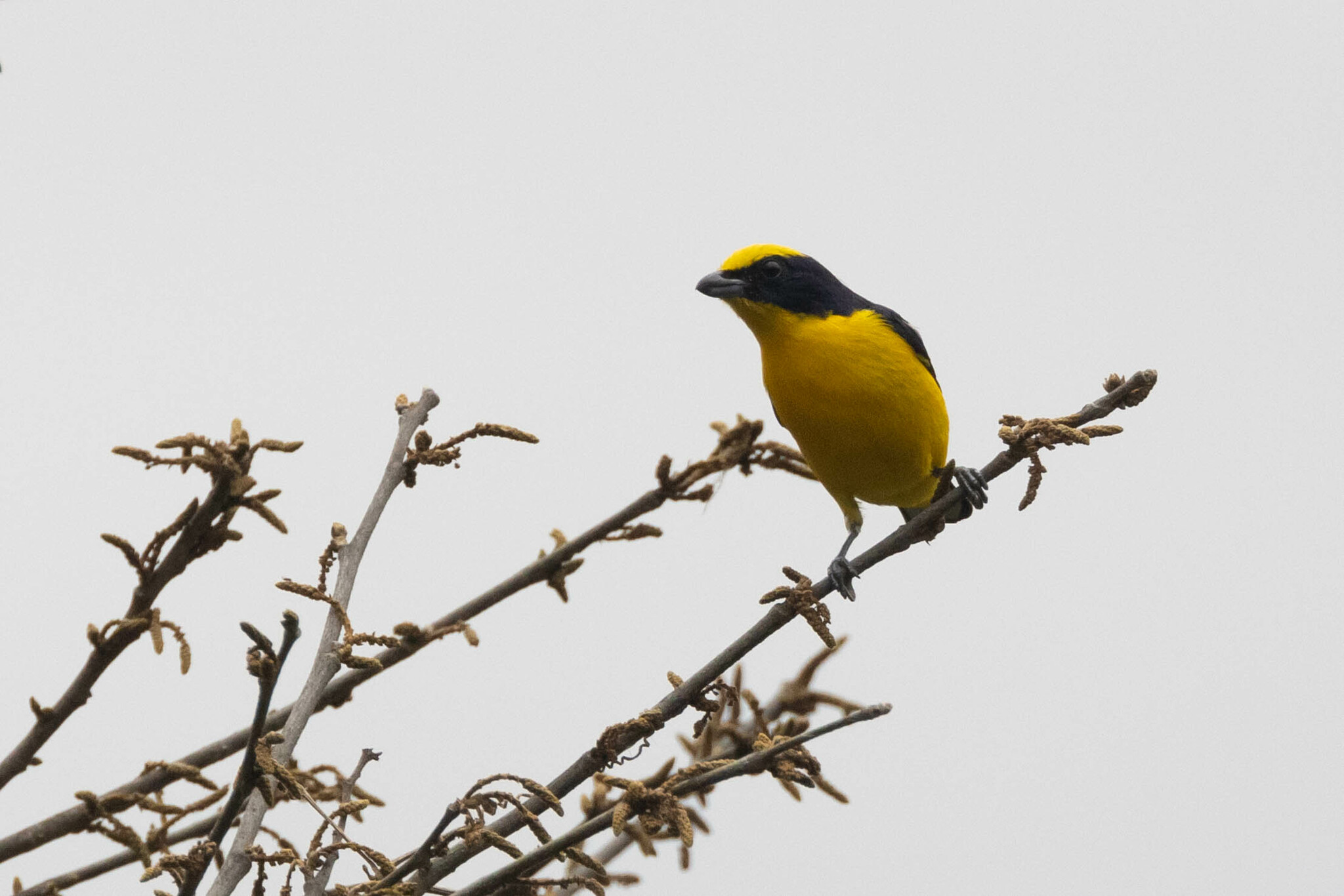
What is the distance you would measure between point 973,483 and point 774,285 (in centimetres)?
152

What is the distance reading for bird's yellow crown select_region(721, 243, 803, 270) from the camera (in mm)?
5277

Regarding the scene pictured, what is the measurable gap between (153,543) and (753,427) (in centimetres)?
157

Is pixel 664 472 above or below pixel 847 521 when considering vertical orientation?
below

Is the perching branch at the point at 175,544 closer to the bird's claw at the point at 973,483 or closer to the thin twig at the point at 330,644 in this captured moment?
the thin twig at the point at 330,644

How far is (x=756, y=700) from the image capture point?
9.68 feet

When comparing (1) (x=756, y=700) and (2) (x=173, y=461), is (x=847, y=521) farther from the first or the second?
(2) (x=173, y=461)

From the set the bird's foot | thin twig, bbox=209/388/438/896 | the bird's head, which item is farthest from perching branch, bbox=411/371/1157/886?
the bird's head

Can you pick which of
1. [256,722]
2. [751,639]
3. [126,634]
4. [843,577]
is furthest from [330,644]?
[843,577]

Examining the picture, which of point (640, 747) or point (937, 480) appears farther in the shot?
point (937, 480)

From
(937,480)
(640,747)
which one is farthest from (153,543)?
(937,480)

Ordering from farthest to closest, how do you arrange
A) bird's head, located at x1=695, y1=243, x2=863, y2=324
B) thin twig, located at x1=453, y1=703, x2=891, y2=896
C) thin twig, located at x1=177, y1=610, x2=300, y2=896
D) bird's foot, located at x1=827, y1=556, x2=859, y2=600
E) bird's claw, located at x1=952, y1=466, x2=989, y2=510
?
bird's head, located at x1=695, y1=243, x2=863, y2=324
bird's foot, located at x1=827, y1=556, x2=859, y2=600
bird's claw, located at x1=952, y1=466, x2=989, y2=510
thin twig, located at x1=453, y1=703, x2=891, y2=896
thin twig, located at x1=177, y1=610, x2=300, y2=896

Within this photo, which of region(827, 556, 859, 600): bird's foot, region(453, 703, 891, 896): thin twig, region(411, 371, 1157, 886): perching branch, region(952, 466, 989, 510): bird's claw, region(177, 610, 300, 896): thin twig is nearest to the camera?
region(177, 610, 300, 896): thin twig

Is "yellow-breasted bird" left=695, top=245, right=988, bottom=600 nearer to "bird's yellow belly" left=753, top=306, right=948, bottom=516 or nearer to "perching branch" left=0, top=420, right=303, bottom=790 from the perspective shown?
"bird's yellow belly" left=753, top=306, right=948, bottom=516

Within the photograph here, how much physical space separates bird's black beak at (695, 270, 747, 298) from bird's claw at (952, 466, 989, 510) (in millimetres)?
1320
